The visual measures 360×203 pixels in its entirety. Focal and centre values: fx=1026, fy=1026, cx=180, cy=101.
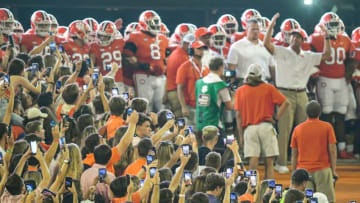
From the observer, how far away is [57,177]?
8398 millimetres

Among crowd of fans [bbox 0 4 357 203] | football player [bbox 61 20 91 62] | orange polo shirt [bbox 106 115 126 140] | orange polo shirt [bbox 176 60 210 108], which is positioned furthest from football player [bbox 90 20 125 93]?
orange polo shirt [bbox 106 115 126 140]

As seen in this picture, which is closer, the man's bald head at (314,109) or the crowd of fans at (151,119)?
the crowd of fans at (151,119)

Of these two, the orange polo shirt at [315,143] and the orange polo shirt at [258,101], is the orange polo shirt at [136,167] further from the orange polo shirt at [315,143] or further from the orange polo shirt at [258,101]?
the orange polo shirt at [258,101]

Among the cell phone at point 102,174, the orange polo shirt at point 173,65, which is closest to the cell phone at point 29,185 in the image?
the cell phone at point 102,174

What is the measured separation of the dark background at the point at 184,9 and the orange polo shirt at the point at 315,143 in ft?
26.0

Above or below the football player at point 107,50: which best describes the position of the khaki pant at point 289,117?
below

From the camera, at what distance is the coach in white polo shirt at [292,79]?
12.7 m

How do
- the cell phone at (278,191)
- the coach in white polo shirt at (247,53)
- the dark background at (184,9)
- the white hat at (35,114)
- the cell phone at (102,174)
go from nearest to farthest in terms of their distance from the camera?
the cell phone at (102,174) < the cell phone at (278,191) < the white hat at (35,114) < the coach in white polo shirt at (247,53) < the dark background at (184,9)

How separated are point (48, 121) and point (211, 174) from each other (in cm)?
317

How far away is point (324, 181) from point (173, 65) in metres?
4.14

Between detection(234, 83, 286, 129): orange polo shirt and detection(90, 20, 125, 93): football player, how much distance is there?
3.46 m

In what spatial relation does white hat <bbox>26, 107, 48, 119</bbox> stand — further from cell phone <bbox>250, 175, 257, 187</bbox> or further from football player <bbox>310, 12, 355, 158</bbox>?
football player <bbox>310, 12, 355, 158</bbox>

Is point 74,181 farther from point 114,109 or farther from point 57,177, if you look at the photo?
point 114,109

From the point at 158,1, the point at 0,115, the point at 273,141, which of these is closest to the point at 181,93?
the point at 273,141
